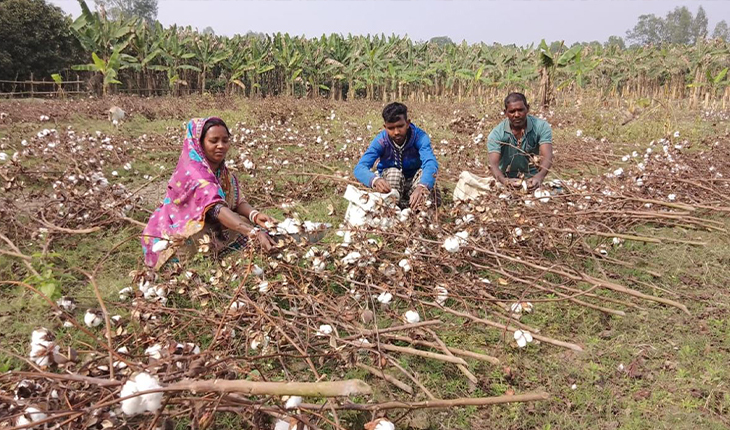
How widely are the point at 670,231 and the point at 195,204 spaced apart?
363cm

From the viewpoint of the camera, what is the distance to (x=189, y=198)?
3.09 meters

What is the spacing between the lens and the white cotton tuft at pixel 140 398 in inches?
44.6

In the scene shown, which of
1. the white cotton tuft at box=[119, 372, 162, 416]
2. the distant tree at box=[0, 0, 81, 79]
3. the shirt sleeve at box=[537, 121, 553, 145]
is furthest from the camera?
the distant tree at box=[0, 0, 81, 79]

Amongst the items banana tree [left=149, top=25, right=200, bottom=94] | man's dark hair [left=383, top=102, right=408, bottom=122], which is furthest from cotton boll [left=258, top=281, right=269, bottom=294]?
banana tree [left=149, top=25, right=200, bottom=94]

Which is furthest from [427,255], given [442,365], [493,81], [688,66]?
[688,66]

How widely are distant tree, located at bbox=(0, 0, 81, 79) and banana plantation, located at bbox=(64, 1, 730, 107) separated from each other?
3.77ft

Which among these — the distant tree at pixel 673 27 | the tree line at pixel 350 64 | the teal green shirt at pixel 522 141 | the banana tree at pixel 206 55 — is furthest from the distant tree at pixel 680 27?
the teal green shirt at pixel 522 141

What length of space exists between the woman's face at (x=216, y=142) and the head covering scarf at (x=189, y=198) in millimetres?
54

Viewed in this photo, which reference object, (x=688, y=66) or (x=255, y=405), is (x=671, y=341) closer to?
(x=255, y=405)

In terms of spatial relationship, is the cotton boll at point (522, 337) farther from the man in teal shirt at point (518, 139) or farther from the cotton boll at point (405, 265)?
the man in teal shirt at point (518, 139)

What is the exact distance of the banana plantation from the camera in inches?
625

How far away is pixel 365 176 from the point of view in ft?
12.2

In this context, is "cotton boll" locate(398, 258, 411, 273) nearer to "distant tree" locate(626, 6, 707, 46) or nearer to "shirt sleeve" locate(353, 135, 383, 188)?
"shirt sleeve" locate(353, 135, 383, 188)

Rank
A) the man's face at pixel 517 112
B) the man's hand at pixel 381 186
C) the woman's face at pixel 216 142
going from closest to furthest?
1. the woman's face at pixel 216 142
2. the man's hand at pixel 381 186
3. the man's face at pixel 517 112
